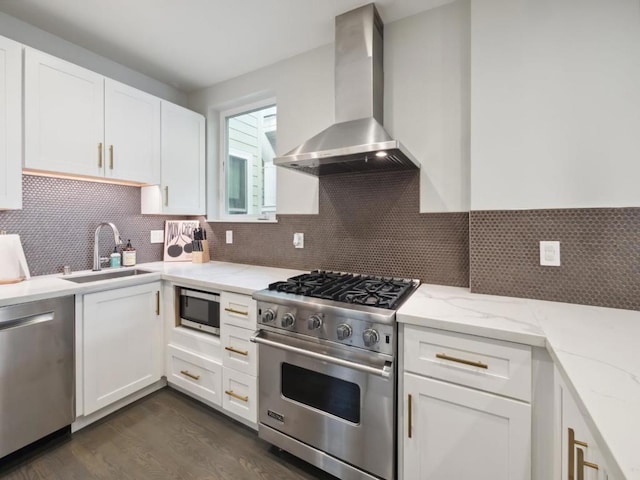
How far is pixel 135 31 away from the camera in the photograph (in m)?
2.08

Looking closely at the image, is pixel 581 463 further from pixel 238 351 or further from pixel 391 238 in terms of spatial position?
pixel 238 351

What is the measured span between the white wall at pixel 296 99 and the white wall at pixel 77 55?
0.73m

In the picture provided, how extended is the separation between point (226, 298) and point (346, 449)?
41.7 inches

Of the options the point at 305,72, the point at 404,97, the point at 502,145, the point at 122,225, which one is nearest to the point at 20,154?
the point at 122,225

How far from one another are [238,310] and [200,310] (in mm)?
425

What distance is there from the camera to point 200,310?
6.77 feet

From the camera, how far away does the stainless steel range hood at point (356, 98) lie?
1.68 meters

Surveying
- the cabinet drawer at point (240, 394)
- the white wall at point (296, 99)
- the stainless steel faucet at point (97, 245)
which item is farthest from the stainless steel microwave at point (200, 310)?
the white wall at point (296, 99)

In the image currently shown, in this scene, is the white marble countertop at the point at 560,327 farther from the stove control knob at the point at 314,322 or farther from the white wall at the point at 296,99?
the white wall at the point at 296,99

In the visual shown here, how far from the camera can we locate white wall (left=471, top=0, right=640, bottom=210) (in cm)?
133

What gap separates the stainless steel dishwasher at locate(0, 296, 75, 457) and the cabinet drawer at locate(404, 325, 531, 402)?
6.30 feet

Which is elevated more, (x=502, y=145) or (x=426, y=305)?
(x=502, y=145)

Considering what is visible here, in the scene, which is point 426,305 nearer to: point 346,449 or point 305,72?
point 346,449

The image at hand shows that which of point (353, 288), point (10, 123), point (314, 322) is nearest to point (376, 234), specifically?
point (353, 288)
